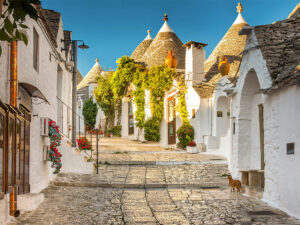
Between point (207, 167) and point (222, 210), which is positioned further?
point (207, 167)

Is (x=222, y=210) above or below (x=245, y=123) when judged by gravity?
below

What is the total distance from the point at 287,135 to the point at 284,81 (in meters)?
0.95

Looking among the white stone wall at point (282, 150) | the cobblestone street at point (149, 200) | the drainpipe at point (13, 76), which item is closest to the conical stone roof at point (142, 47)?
the cobblestone street at point (149, 200)

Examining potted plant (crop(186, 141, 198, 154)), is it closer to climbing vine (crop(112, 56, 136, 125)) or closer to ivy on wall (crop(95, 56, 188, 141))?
ivy on wall (crop(95, 56, 188, 141))

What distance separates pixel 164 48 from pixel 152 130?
4894mm

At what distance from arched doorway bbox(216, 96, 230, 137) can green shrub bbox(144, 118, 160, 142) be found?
4.74 metres

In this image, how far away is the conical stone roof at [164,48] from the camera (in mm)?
19188

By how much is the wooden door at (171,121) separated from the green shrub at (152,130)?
0.98 meters

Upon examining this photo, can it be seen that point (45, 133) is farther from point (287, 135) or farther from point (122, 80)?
point (122, 80)

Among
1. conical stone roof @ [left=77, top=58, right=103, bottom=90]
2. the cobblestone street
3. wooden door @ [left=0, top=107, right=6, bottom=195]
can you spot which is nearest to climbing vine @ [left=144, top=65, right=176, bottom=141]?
the cobblestone street

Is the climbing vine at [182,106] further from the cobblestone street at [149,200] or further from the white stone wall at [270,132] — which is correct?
the white stone wall at [270,132]

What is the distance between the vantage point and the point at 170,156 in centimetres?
1317

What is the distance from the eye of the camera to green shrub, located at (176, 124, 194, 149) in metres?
15.3

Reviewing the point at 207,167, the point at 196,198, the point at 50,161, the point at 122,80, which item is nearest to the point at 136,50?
the point at 122,80
